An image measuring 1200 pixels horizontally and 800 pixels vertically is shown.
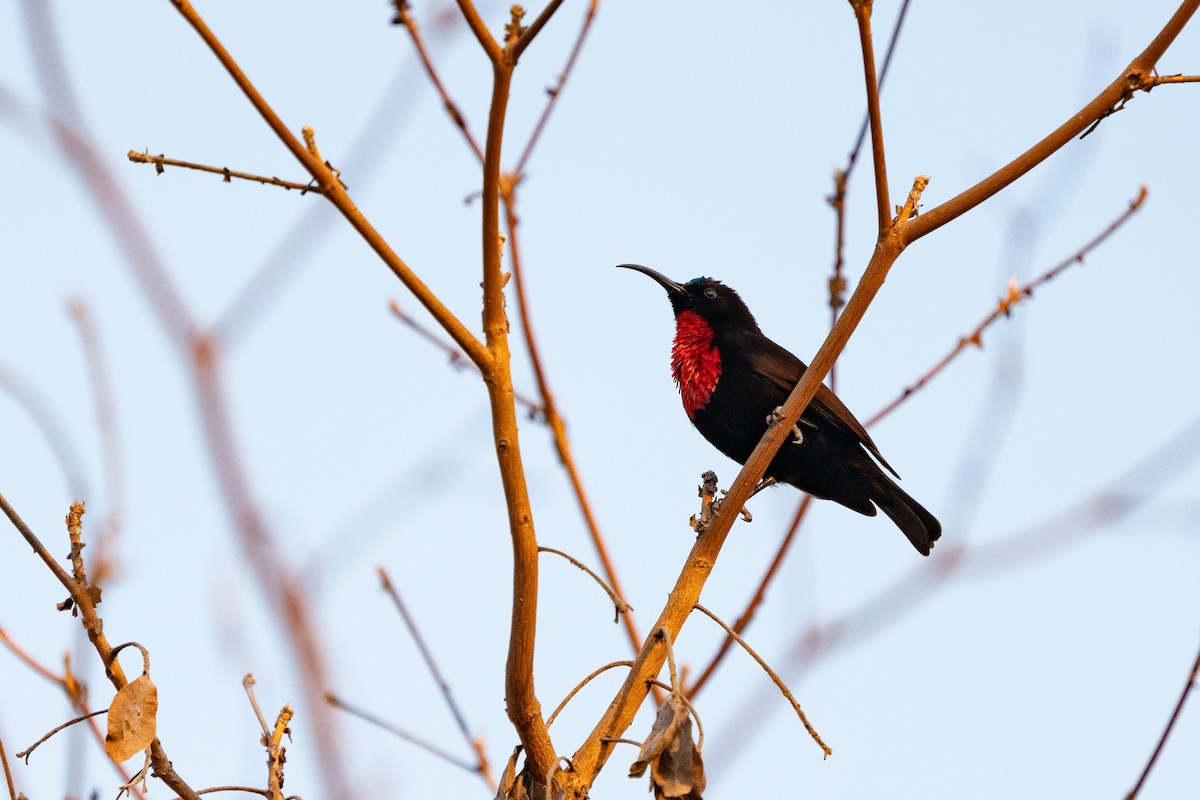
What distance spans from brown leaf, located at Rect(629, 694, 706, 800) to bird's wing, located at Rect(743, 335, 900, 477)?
2.59 meters

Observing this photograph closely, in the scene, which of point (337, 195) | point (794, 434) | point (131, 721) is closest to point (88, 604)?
point (131, 721)

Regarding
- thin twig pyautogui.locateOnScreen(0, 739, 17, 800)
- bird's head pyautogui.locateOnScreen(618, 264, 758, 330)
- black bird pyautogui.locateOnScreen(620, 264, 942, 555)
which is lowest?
thin twig pyautogui.locateOnScreen(0, 739, 17, 800)

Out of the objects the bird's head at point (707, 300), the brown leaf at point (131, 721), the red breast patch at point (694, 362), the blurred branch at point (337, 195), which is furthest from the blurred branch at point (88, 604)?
the bird's head at point (707, 300)

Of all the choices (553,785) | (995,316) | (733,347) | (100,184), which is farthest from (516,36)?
(733,347)

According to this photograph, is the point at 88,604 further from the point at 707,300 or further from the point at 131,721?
the point at 707,300

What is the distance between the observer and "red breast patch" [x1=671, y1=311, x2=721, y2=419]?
209 inches

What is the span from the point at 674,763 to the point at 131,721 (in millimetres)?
869

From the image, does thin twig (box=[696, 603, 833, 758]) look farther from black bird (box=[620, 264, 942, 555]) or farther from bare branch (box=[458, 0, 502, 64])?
black bird (box=[620, 264, 942, 555])

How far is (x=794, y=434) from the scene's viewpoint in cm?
487

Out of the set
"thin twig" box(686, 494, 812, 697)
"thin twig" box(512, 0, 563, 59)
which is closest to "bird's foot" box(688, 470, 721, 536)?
"thin twig" box(686, 494, 812, 697)

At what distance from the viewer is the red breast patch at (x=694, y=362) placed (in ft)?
17.4

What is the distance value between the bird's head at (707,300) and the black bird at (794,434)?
261 mm

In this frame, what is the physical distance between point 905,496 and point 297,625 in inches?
151

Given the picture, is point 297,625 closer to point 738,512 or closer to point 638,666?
point 638,666
